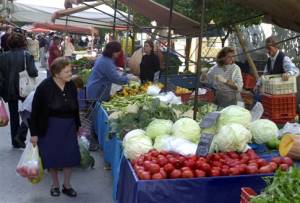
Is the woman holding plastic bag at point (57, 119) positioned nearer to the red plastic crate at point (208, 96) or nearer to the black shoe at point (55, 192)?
the black shoe at point (55, 192)

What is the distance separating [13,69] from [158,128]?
12.5ft

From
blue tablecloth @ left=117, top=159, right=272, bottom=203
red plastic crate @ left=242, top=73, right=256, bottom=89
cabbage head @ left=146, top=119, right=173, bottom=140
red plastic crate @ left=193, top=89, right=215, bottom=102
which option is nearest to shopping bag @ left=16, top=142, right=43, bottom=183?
cabbage head @ left=146, top=119, right=173, bottom=140

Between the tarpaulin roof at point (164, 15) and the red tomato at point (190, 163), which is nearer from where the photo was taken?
the red tomato at point (190, 163)

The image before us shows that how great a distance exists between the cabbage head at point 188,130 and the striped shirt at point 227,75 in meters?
3.01

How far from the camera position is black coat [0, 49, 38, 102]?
788 cm

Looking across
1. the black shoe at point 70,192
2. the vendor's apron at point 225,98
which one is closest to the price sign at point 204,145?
the black shoe at point 70,192

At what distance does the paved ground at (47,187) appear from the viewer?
591 centimetres

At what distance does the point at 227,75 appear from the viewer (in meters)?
8.16

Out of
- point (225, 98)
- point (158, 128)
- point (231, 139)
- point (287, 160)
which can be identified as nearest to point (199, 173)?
point (231, 139)

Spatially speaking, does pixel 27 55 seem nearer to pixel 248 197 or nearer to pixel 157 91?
pixel 157 91

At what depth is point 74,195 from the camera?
235 inches

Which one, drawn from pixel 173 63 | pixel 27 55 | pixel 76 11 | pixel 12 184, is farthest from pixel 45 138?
pixel 76 11

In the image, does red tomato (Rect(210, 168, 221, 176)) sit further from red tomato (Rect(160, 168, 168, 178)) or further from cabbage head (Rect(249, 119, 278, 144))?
cabbage head (Rect(249, 119, 278, 144))

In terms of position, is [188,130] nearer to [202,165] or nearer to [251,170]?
[202,165]
